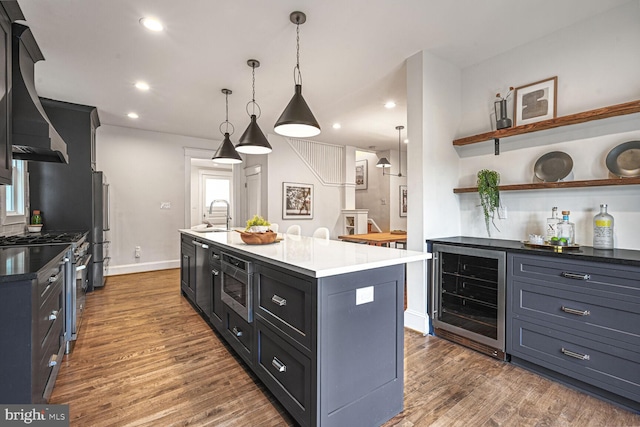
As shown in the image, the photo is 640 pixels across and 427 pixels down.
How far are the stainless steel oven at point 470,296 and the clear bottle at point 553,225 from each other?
1.45 ft

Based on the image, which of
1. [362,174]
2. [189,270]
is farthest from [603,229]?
[362,174]

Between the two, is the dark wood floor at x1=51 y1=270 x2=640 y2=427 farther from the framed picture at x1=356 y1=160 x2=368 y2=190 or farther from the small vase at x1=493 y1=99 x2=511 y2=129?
the framed picture at x1=356 y1=160 x2=368 y2=190

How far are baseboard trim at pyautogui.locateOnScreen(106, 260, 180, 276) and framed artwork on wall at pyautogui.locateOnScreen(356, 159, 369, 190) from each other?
16.6 ft

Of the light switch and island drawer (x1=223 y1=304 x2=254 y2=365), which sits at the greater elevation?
the light switch

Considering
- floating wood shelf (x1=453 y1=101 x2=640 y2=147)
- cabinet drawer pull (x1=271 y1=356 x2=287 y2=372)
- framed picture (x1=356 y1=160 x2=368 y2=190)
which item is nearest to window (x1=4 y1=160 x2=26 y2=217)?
cabinet drawer pull (x1=271 y1=356 x2=287 y2=372)

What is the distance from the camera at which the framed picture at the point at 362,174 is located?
331 inches

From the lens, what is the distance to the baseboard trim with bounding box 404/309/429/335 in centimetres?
286

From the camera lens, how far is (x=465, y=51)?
2.87m

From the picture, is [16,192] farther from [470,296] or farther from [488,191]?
[488,191]

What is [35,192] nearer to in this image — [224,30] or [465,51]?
[224,30]

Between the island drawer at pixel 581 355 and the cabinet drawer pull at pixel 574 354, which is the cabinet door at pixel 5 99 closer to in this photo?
the island drawer at pixel 581 355

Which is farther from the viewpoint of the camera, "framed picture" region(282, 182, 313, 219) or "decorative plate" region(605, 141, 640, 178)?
"framed picture" region(282, 182, 313, 219)

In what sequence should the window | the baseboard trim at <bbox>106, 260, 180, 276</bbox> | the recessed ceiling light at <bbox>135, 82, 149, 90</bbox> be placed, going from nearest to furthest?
1. the window
2. the recessed ceiling light at <bbox>135, 82, 149, 90</bbox>
3. the baseboard trim at <bbox>106, 260, 180, 276</bbox>

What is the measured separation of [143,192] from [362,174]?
5.41m
